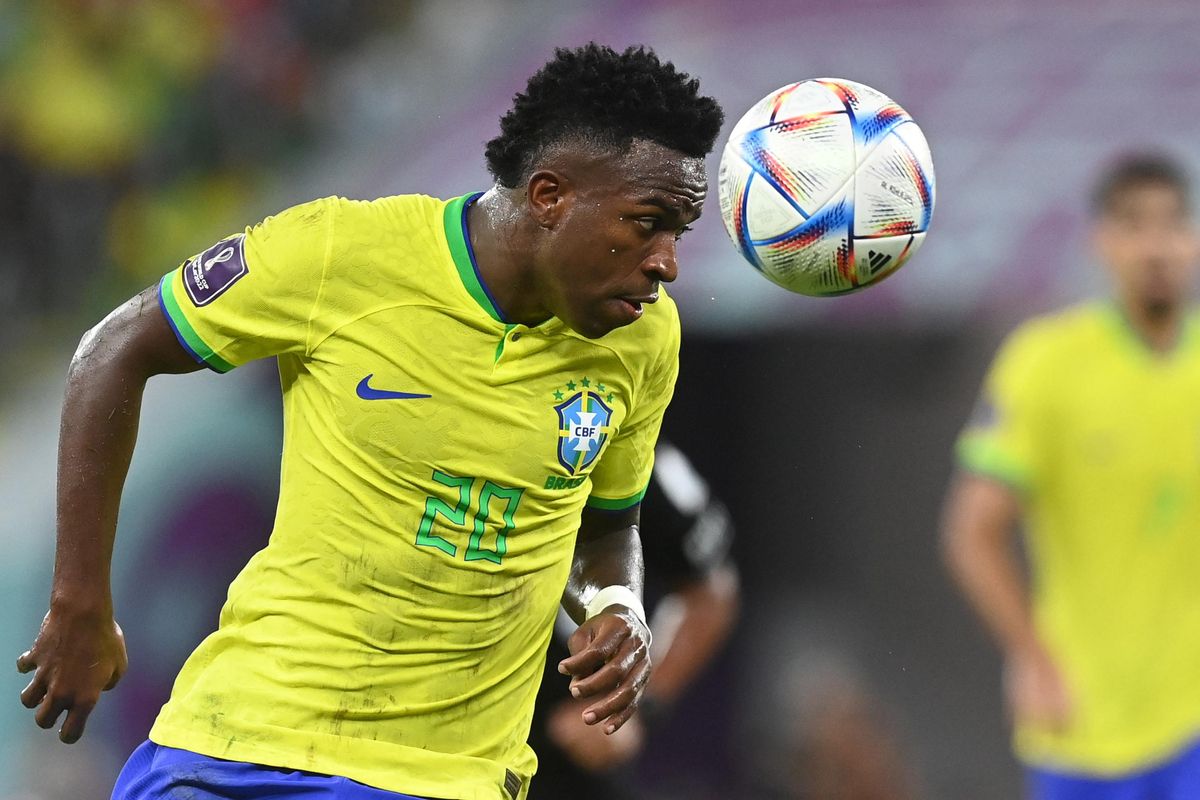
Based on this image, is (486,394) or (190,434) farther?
(190,434)

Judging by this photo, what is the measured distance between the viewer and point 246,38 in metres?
8.07

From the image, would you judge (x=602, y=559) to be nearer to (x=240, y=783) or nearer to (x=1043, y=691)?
(x=240, y=783)

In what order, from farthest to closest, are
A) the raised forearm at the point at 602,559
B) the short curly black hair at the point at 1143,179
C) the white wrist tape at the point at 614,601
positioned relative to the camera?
the short curly black hair at the point at 1143,179 < the raised forearm at the point at 602,559 < the white wrist tape at the point at 614,601

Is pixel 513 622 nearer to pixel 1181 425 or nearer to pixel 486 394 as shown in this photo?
pixel 486 394

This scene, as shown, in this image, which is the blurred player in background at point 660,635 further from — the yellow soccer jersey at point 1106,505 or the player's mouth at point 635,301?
the player's mouth at point 635,301

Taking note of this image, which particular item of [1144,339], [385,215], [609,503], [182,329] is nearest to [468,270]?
[385,215]

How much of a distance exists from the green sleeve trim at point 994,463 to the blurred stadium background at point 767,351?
44.9 inches

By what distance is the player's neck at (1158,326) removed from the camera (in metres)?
5.99

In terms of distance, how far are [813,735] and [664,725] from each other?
0.67 m

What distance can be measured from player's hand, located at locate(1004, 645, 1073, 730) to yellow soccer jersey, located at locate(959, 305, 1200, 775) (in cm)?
4

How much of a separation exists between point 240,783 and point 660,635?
8.53ft

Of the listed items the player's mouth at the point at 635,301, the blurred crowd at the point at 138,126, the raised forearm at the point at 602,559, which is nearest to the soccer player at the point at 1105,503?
the raised forearm at the point at 602,559

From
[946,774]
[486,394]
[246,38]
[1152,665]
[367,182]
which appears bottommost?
[946,774]

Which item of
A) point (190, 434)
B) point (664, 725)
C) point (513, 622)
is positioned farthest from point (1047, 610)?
point (190, 434)
